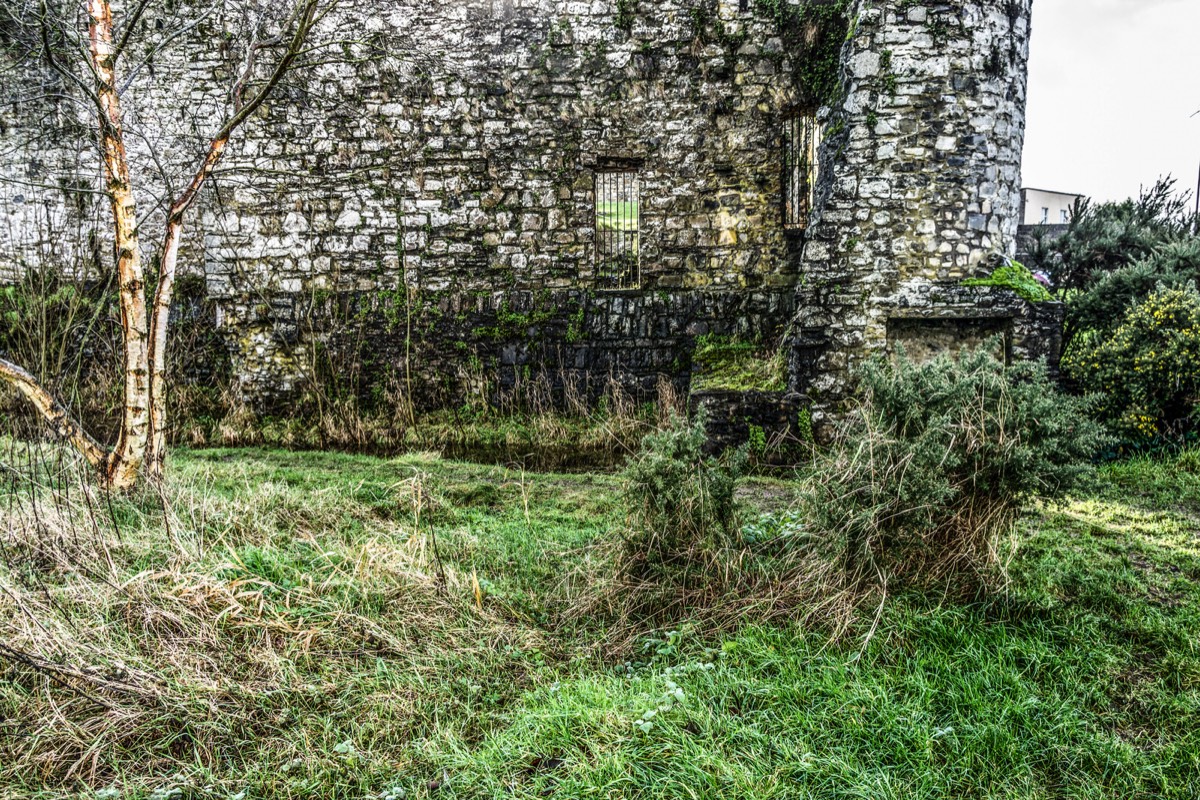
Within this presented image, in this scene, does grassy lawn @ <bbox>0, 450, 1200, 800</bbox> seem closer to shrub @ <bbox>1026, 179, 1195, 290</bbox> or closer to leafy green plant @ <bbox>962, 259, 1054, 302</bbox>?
leafy green plant @ <bbox>962, 259, 1054, 302</bbox>

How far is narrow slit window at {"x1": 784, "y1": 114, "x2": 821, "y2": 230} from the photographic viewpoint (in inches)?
299

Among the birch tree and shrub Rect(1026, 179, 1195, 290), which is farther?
shrub Rect(1026, 179, 1195, 290)

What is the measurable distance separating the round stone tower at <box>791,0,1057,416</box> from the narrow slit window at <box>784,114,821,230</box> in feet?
4.29

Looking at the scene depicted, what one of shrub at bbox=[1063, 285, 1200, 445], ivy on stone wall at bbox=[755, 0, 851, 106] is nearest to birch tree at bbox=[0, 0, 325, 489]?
ivy on stone wall at bbox=[755, 0, 851, 106]

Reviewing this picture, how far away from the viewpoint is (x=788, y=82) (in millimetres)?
7449

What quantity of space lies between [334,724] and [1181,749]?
3164mm

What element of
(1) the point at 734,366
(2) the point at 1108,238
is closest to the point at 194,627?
(1) the point at 734,366

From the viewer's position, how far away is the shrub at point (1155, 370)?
579cm

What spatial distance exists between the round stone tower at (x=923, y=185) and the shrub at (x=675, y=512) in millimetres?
2808

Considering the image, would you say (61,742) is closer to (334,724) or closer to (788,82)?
(334,724)

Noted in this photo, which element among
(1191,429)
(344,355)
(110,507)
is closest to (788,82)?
(1191,429)

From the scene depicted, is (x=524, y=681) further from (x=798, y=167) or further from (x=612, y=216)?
(x=612, y=216)

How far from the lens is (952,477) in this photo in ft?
11.6

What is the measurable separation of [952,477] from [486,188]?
19.8 ft
